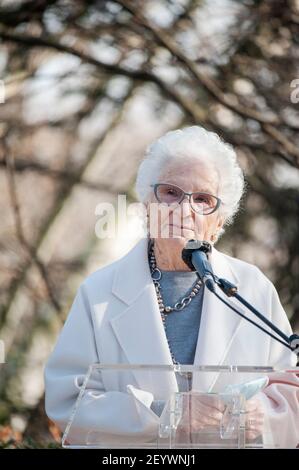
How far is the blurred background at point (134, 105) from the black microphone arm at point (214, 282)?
4118mm

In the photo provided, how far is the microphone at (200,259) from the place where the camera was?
3.24 metres

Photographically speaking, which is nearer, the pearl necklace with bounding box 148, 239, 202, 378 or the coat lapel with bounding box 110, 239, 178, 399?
the coat lapel with bounding box 110, 239, 178, 399

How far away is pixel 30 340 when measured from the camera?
866cm

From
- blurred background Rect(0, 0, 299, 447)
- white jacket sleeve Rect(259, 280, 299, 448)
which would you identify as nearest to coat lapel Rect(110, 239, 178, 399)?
white jacket sleeve Rect(259, 280, 299, 448)

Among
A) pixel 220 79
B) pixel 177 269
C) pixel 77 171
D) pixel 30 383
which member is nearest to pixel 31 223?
pixel 77 171

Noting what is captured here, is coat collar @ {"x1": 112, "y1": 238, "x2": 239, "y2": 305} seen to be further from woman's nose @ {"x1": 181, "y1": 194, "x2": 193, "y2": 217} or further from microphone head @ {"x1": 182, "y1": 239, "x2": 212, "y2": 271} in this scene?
microphone head @ {"x1": 182, "y1": 239, "x2": 212, "y2": 271}

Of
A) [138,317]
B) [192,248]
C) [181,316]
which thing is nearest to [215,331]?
[181,316]

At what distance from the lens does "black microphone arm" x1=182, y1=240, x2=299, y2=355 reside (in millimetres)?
3186

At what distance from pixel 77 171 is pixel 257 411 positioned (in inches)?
235

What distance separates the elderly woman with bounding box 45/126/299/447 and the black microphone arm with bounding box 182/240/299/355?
0.43m

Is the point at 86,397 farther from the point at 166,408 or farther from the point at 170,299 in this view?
the point at 170,299

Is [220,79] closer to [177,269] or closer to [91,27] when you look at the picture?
[91,27]
